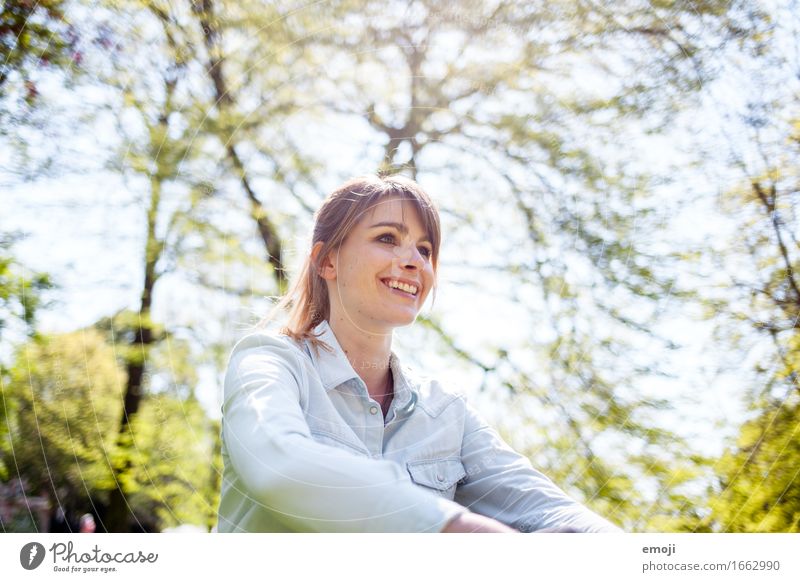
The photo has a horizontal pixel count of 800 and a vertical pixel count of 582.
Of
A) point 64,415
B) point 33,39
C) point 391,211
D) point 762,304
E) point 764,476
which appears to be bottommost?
point 64,415

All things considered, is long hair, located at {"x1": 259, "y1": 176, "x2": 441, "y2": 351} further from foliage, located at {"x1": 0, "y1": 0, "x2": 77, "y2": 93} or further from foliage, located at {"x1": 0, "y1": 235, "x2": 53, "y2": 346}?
foliage, located at {"x1": 0, "y1": 0, "x2": 77, "y2": 93}

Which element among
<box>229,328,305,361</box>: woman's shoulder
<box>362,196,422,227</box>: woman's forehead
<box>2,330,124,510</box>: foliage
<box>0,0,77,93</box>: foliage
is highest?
<box>0,0,77,93</box>: foliage

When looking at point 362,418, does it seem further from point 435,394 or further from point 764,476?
point 764,476

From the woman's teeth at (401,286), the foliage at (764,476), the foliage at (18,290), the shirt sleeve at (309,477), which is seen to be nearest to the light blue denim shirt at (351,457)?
the shirt sleeve at (309,477)

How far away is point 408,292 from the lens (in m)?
0.97

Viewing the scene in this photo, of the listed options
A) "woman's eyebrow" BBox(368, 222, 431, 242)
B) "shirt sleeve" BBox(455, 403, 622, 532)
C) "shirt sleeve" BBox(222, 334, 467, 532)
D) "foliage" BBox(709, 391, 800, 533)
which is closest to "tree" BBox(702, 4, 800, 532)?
"foliage" BBox(709, 391, 800, 533)

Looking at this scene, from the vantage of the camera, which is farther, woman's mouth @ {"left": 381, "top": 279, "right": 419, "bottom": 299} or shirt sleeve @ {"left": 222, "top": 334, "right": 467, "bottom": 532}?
woman's mouth @ {"left": 381, "top": 279, "right": 419, "bottom": 299}

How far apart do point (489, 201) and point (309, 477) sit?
2.27 ft

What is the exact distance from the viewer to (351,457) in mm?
697

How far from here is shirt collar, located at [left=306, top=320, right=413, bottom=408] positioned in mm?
930

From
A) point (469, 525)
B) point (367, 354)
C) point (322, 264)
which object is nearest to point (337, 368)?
point (367, 354)
